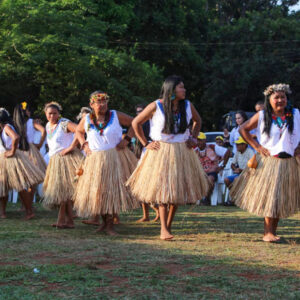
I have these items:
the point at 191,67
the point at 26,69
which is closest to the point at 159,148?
the point at 26,69

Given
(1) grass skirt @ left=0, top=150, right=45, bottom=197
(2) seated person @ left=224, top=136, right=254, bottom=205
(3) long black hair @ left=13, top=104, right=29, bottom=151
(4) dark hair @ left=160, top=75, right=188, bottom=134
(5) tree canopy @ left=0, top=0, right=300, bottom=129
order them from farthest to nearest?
(5) tree canopy @ left=0, top=0, right=300, bottom=129 < (2) seated person @ left=224, top=136, right=254, bottom=205 < (3) long black hair @ left=13, top=104, right=29, bottom=151 < (1) grass skirt @ left=0, top=150, right=45, bottom=197 < (4) dark hair @ left=160, top=75, right=188, bottom=134

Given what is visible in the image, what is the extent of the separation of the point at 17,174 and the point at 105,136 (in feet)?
8.11

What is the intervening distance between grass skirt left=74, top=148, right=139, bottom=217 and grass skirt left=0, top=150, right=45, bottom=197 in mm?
1996

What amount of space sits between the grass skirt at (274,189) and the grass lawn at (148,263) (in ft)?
1.23

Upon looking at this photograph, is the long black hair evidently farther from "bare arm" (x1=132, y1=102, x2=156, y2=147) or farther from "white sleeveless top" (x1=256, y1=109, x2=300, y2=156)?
"white sleeveless top" (x1=256, y1=109, x2=300, y2=156)

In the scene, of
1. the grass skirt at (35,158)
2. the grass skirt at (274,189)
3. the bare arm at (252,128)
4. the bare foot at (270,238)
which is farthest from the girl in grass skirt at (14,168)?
the bare foot at (270,238)

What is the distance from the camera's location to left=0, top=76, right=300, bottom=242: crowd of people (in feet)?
21.4

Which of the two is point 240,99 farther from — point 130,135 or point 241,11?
point 130,135

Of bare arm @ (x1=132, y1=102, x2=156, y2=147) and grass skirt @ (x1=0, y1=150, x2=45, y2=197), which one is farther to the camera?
grass skirt @ (x1=0, y1=150, x2=45, y2=197)

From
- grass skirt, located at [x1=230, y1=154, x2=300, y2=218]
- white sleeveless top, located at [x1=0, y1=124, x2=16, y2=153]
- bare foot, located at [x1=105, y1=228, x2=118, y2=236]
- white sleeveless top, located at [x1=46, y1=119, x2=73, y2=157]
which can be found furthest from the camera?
white sleeveless top, located at [x1=0, y1=124, x2=16, y2=153]

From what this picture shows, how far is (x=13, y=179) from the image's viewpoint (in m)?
9.08

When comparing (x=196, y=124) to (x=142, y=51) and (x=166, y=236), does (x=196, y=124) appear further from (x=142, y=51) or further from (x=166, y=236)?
(x=142, y=51)

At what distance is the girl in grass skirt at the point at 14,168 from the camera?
908 centimetres

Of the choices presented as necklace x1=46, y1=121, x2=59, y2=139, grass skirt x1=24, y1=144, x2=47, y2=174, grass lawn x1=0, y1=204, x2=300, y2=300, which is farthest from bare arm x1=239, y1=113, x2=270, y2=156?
grass skirt x1=24, y1=144, x2=47, y2=174
